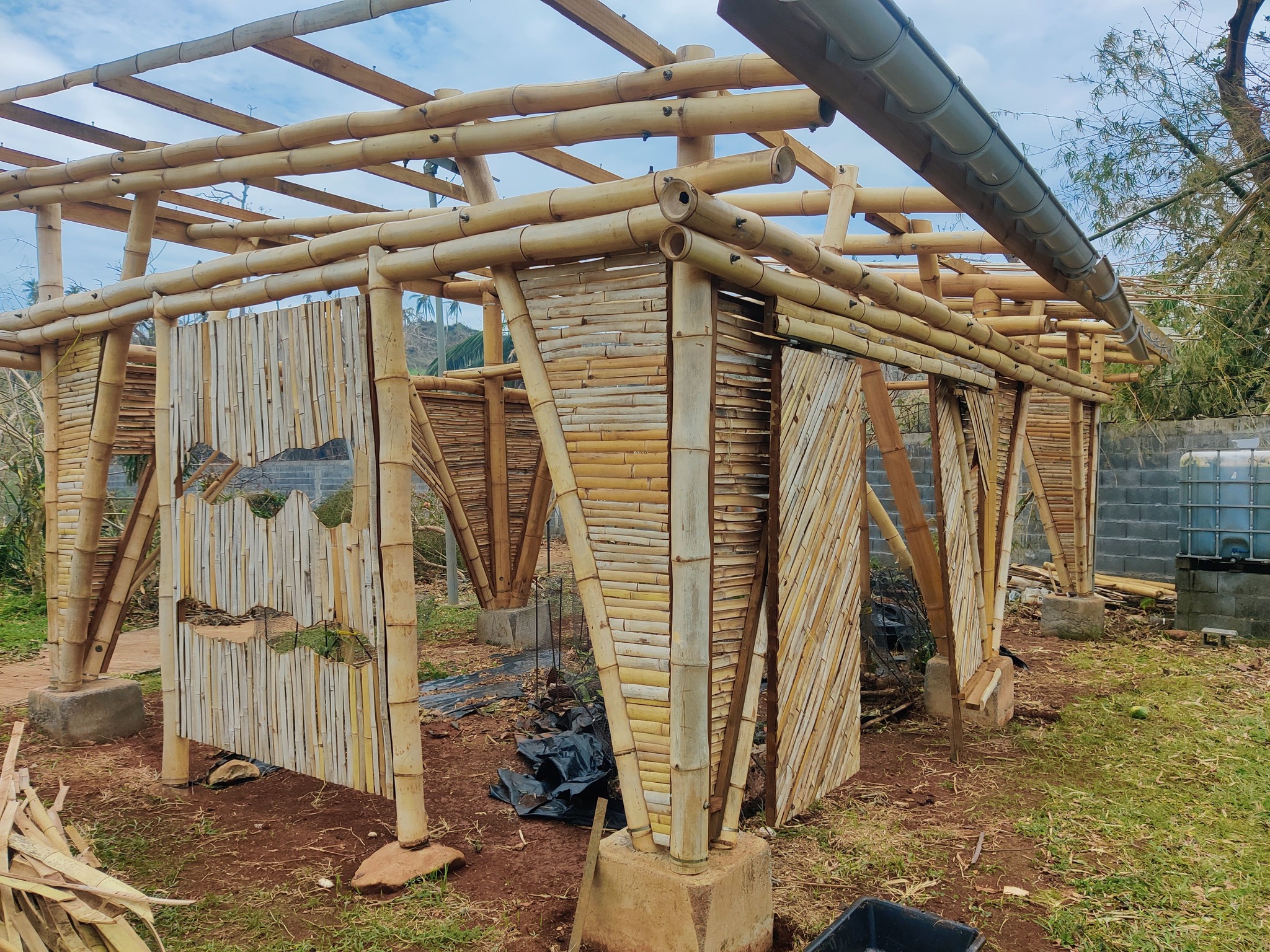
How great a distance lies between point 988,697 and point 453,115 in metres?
4.36

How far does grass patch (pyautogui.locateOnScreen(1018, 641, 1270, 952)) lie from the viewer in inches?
120

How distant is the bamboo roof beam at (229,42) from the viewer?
346 centimetres

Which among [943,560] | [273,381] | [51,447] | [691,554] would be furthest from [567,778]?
[51,447]

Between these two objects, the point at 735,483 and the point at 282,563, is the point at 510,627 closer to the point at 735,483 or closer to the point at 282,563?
the point at 282,563

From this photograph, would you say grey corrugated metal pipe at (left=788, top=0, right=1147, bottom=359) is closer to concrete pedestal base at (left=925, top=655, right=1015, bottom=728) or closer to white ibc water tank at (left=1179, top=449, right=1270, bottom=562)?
concrete pedestal base at (left=925, top=655, right=1015, bottom=728)

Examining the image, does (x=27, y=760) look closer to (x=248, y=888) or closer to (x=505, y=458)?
(x=248, y=888)

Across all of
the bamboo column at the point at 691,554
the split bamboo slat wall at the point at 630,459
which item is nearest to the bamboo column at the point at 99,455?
the split bamboo slat wall at the point at 630,459

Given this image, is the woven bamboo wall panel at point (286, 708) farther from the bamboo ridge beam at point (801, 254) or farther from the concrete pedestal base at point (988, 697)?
the concrete pedestal base at point (988, 697)

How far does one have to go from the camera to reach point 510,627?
780 cm

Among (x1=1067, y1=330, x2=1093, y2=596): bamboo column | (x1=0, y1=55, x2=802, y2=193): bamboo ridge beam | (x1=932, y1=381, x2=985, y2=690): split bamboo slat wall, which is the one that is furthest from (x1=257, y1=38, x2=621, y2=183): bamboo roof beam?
(x1=1067, y1=330, x2=1093, y2=596): bamboo column

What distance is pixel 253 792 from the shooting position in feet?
14.3

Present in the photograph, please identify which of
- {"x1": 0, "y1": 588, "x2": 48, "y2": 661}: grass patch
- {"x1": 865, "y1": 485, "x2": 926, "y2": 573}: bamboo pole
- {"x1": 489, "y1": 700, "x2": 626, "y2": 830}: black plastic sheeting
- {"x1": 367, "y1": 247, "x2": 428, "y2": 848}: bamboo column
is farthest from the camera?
{"x1": 0, "y1": 588, "x2": 48, "y2": 661}: grass patch

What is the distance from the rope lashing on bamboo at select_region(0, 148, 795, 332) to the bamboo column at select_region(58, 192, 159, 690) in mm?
298

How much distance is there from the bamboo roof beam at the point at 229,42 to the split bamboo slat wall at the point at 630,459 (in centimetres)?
153
